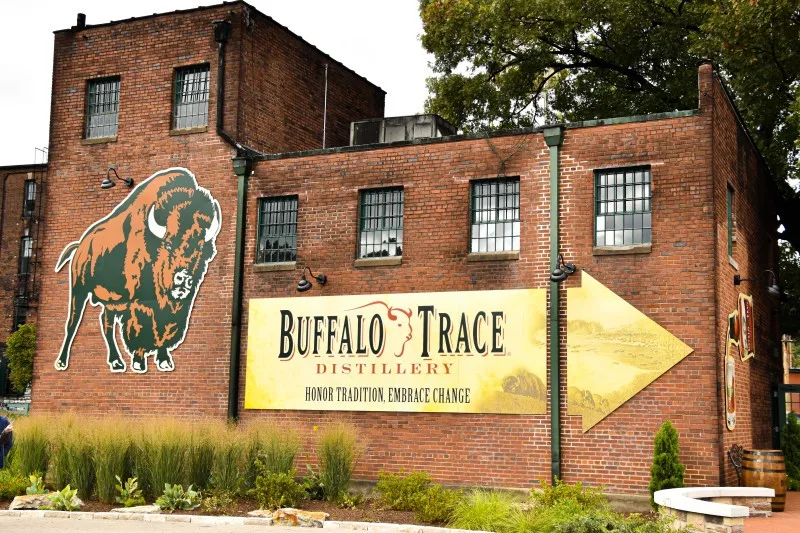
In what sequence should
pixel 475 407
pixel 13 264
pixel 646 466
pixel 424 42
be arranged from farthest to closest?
pixel 13 264 < pixel 424 42 < pixel 475 407 < pixel 646 466

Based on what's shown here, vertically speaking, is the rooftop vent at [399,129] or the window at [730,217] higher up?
the rooftop vent at [399,129]

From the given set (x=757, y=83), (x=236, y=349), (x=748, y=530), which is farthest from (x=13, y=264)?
(x=748, y=530)

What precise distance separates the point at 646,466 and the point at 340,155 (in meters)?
8.64

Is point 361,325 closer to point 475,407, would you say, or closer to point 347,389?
point 347,389

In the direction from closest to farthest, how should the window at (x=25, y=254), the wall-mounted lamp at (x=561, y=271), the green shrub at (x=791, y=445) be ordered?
1. the wall-mounted lamp at (x=561, y=271)
2. the green shrub at (x=791, y=445)
3. the window at (x=25, y=254)

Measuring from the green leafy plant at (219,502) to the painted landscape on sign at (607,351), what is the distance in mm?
6077

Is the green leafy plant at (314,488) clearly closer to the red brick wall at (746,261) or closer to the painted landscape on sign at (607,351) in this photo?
the painted landscape on sign at (607,351)

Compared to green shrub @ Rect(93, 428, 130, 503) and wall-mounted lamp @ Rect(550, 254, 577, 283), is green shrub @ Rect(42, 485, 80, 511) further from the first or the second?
wall-mounted lamp @ Rect(550, 254, 577, 283)

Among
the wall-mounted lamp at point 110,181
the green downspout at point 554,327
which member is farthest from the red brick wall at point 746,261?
the wall-mounted lamp at point 110,181

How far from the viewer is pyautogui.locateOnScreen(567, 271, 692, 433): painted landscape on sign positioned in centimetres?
1683

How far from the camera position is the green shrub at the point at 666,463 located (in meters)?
15.7

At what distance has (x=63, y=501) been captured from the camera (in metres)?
15.7

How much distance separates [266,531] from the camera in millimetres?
13781

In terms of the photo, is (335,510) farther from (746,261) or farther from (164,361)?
(746,261)
